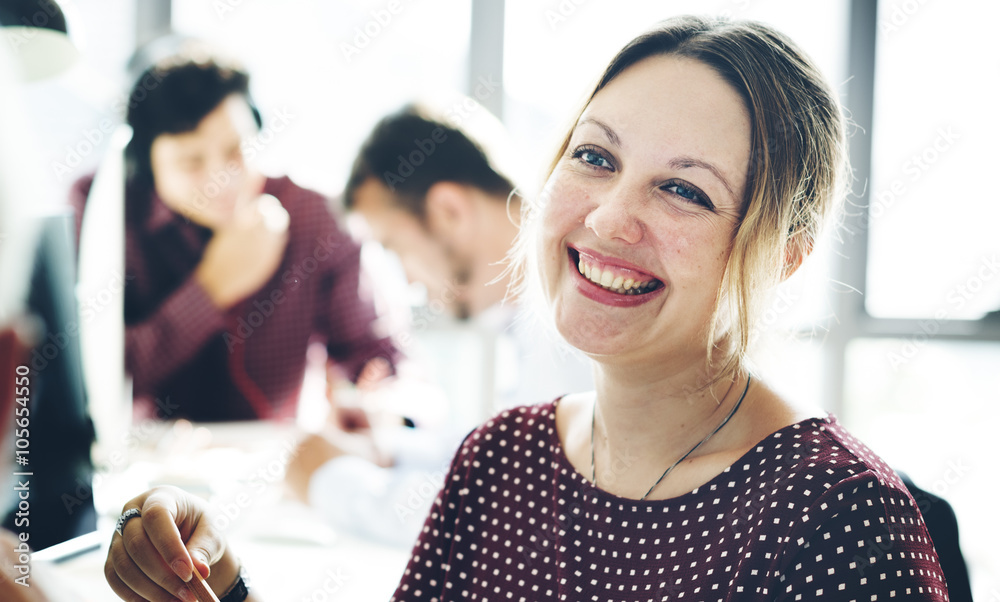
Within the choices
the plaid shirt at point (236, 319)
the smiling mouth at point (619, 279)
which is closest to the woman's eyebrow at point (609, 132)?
the smiling mouth at point (619, 279)

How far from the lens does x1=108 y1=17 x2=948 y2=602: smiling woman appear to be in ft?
2.55

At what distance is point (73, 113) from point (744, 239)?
304cm

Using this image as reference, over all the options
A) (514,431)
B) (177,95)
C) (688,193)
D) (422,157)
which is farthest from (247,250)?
(688,193)

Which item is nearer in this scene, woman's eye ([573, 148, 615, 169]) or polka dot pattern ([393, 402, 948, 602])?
polka dot pattern ([393, 402, 948, 602])

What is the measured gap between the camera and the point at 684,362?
36.9 inches

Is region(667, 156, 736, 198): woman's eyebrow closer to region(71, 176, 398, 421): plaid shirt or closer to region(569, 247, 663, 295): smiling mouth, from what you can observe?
region(569, 247, 663, 295): smiling mouth

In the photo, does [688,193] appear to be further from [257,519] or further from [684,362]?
[257,519]

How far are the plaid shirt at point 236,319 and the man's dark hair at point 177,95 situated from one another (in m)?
0.32

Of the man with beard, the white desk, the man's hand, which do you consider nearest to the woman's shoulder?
the white desk

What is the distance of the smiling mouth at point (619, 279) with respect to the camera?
2.93 feet

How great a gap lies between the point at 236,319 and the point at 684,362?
1654 millimetres

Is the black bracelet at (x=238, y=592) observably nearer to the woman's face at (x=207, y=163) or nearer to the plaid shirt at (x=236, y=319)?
the plaid shirt at (x=236, y=319)

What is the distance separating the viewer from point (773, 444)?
838 millimetres

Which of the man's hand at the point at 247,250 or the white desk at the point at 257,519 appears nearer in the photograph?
the white desk at the point at 257,519
